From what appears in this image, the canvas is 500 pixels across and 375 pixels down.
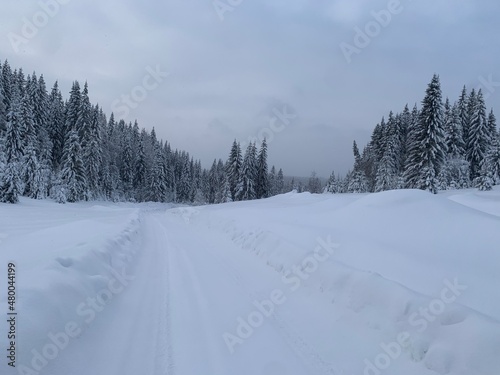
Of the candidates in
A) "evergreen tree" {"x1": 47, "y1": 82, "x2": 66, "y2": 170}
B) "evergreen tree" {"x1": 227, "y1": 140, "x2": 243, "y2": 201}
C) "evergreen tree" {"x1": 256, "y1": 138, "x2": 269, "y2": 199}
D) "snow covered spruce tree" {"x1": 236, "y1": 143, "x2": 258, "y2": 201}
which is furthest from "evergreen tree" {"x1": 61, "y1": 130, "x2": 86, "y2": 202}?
"evergreen tree" {"x1": 256, "y1": 138, "x2": 269, "y2": 199}

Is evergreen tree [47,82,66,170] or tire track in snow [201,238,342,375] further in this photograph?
evergreen tree [47,82,66,170]

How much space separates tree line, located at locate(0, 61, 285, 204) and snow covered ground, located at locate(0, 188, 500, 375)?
3274cm

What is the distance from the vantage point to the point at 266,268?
977 centimetres

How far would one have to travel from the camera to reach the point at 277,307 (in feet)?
21.8

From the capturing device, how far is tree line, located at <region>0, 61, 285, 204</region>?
40719mm

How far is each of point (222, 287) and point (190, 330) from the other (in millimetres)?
2474

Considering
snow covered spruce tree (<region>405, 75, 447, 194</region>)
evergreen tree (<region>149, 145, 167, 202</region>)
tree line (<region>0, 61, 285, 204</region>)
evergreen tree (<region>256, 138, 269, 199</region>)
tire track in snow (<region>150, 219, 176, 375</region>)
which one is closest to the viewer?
tire track in snow (<region>150, 219, 176, 375</region>)

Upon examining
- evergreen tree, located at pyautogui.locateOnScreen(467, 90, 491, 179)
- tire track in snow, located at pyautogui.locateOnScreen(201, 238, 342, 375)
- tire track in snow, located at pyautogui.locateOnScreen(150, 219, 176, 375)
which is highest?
evergreen tree, located at pyautogui.locateOnScreen(467, 90, 491, 179)

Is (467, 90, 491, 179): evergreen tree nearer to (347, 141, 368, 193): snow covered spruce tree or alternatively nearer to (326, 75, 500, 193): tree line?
(326, 75, 500, 193): tree line

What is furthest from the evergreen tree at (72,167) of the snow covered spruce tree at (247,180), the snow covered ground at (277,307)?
the snow covered ground at (277,307)

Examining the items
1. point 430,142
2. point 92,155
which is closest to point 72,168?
point 92,155

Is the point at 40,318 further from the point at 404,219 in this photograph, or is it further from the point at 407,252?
the point at 404,219

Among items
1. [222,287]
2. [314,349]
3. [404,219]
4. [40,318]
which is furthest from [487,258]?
[40,318]

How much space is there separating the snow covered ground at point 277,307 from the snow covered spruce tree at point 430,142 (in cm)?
2648
